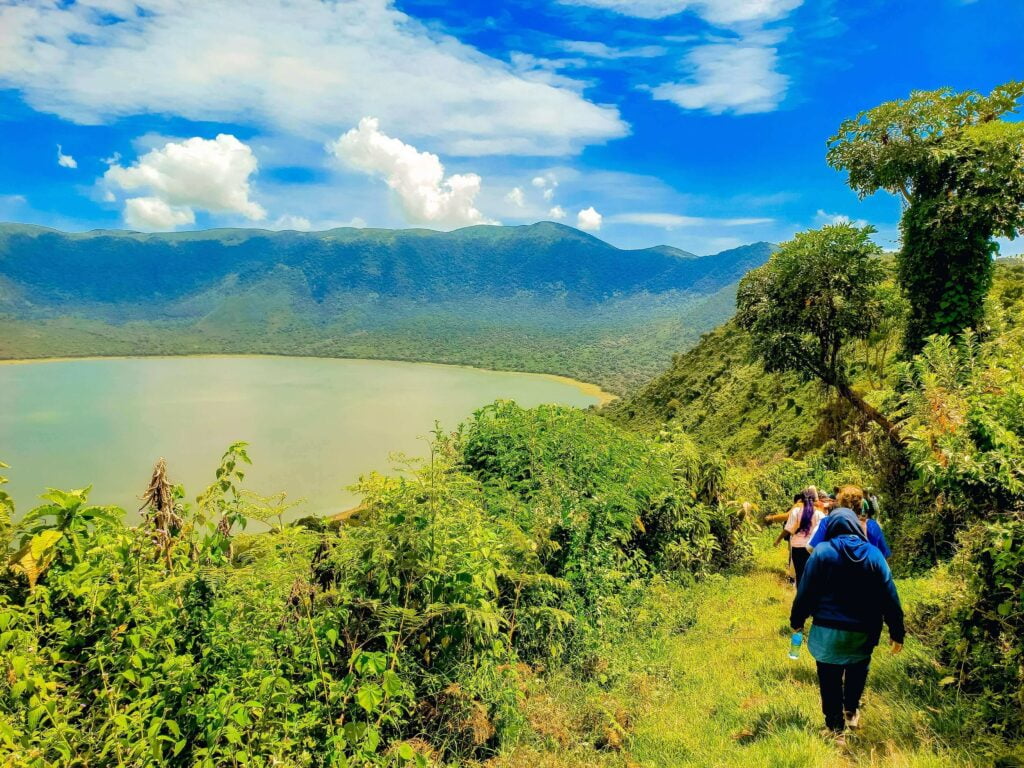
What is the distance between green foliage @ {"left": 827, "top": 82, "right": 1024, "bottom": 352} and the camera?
985 centimetres

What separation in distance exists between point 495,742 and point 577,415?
5.52m

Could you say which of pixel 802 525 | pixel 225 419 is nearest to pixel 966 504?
pixel 802 525

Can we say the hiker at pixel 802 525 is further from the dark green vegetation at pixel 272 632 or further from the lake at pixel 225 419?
the lake at pixel 225 419

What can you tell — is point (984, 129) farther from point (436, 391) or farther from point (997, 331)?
point (436, 391)

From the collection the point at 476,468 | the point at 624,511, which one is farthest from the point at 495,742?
the point at 476,468

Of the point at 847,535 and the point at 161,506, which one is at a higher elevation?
the point at 847,535

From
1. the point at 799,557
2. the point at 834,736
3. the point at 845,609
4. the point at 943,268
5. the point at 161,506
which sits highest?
the point at 943,268

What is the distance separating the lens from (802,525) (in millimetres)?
6516

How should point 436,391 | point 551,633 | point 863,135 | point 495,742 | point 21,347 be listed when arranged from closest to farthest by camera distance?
point 495,742 → point 551,633 → point 863,135 → point 436,391 → point 21,347

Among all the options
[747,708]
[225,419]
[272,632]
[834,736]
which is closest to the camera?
[272,632]

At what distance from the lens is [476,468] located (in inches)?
337

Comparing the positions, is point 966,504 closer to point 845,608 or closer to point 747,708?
point 845,608

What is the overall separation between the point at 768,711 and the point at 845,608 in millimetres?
1251

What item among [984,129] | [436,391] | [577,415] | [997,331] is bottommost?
[436,391]
